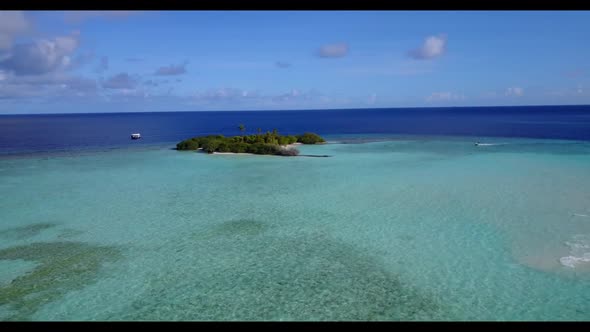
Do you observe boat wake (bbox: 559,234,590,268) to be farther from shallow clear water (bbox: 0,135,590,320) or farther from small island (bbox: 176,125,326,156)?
small island (bbox: 176,125,326,156)

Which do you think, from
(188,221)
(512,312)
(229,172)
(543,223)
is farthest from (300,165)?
(512,312)

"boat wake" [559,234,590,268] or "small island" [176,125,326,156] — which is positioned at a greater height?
"small island" [176,125,326,156]

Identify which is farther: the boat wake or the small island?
the small island

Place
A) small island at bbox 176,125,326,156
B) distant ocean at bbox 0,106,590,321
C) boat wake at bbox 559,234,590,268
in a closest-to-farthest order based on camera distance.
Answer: distant ocean at bbox 0,106,590,321 → boat wake at bbox 559,234,590,268 → small island at bbox 176,125,326,156

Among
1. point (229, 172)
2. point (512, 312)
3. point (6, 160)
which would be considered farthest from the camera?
point (6, 160)

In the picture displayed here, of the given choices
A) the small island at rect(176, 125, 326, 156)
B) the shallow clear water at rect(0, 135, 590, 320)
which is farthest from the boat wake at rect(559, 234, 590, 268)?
the small island at rect(176, 125, 326, 156)

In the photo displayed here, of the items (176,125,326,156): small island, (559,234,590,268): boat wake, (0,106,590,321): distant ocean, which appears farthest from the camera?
(176,125,326,156): small island

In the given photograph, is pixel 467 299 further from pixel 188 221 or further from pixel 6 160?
pixel 6 160
